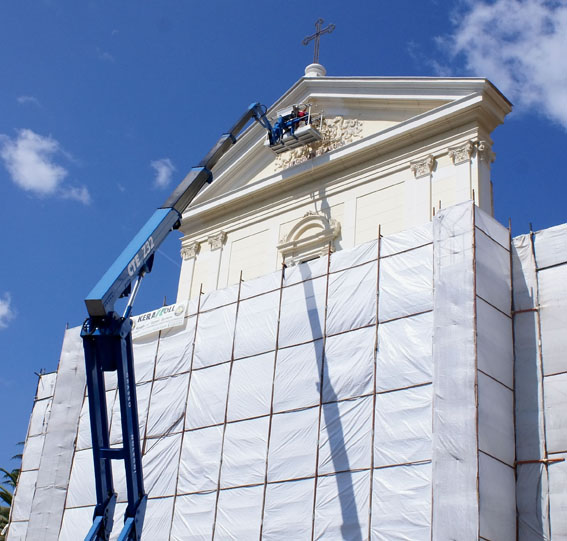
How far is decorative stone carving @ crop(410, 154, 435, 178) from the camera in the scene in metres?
22.3

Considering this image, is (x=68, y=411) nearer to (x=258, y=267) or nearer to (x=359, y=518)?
(x=258, y=267)

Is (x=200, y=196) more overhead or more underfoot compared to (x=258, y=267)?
more overhead

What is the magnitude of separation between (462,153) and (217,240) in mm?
7902

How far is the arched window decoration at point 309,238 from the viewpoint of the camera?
23438 millimetres

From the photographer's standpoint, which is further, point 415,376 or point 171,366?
point 171,366

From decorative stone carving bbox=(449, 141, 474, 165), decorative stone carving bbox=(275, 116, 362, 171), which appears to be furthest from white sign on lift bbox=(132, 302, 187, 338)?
decorative stone carving bbox=(449, 141, 474, 165)

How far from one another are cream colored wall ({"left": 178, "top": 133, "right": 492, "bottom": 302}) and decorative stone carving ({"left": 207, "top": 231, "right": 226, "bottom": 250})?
0.11 meters

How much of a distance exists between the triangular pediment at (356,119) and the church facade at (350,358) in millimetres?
53

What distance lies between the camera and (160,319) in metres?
23.5

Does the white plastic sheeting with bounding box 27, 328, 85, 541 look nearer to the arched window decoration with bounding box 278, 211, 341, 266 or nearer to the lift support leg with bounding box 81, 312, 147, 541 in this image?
the arched window decoration with bounding box 278, 211, 341, 266

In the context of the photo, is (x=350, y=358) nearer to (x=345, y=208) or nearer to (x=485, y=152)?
(x=345, y=208)

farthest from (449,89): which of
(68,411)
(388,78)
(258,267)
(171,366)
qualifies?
(68,411)

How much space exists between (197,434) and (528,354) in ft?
25.6

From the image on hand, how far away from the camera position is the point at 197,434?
20.8 metres
